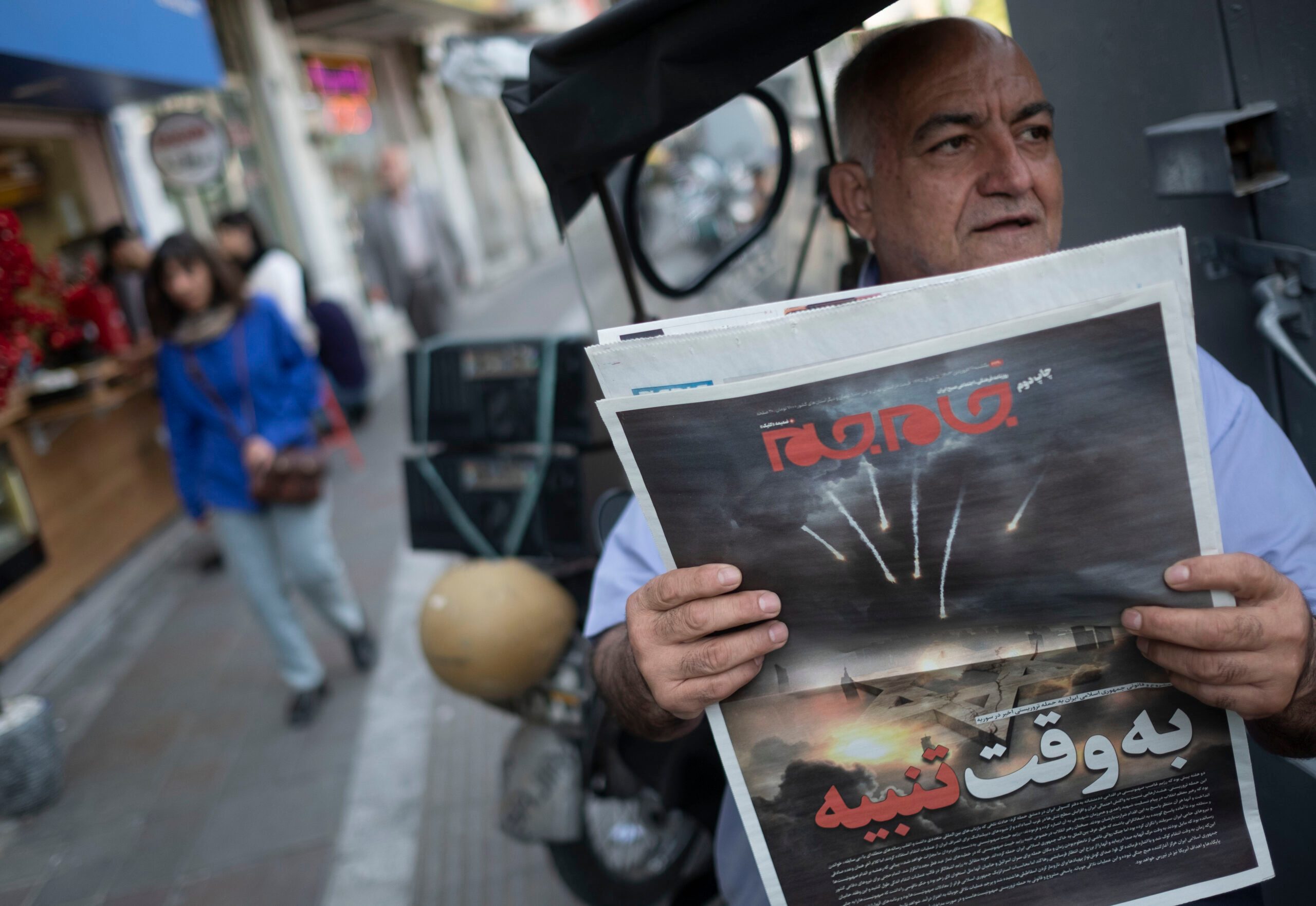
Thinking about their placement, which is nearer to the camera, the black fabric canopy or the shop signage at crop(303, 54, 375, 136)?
the black fabric canopy

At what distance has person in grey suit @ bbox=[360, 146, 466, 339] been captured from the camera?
360 inches

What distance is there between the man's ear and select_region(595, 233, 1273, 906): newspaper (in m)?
0.71

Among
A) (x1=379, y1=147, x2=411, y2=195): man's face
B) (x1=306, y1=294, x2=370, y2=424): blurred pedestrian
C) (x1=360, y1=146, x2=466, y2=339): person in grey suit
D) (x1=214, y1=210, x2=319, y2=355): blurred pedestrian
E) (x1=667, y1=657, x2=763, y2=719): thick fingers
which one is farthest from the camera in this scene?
(x1=360, y1=146, x2=466, y2=339): person in grey suit

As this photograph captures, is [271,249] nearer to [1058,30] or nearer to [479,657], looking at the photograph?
[479,657]

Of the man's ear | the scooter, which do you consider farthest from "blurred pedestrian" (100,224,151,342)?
the man's ear

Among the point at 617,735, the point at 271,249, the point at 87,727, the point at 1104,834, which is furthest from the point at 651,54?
the point at 271,249

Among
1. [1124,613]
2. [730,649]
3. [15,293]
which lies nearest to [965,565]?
[1124,613]

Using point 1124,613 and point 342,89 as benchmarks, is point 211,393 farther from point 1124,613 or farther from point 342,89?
point 342,89

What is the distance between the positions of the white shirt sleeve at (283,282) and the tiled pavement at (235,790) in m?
2.13

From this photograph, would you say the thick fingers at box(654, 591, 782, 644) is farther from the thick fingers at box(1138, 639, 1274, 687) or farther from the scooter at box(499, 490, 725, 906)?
the scooter at box(499, 490, 725, 906)

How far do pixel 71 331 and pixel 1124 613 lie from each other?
6.40 m

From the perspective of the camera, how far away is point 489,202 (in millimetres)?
21031

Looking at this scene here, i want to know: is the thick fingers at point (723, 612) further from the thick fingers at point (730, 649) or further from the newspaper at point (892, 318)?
the newspaper at point (892, 318)

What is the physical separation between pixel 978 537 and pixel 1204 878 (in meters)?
0.50
